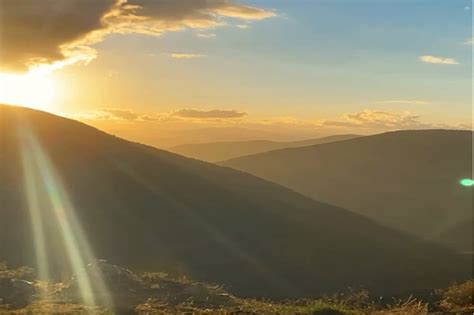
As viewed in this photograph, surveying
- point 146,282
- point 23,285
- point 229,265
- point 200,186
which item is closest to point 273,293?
point 229,265

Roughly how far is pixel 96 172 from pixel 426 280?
1511 inches

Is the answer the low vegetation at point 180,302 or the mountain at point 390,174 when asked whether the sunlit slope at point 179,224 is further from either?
the mountain at point 390,174

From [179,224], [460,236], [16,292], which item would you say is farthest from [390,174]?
[16,292]

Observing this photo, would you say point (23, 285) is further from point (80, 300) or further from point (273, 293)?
point (273, 293)

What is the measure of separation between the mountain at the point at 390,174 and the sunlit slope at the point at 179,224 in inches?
1763

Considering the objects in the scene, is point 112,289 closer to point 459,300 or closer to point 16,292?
point 16,292

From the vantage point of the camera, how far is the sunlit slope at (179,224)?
47219mm

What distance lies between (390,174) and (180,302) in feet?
482

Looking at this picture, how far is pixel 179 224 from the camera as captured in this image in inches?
2320

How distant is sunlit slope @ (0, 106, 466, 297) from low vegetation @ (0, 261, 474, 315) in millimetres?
14185

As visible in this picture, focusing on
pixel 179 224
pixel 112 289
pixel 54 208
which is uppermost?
pixel 112 289

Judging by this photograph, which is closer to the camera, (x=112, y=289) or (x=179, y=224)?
(x=112, y=289)

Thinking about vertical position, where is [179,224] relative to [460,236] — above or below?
above

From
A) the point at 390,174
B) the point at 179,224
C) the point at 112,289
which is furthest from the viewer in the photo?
the point at 390,174
